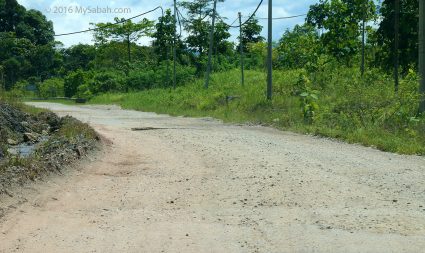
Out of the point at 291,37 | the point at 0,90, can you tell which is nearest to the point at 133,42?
the point at 291,37

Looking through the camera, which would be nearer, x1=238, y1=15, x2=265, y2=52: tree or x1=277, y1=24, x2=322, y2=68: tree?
x1=277, y1=24, x2=322, y2=68: tree

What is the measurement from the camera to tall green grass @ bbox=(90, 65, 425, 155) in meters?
13.6

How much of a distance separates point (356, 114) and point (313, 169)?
799 centimetres

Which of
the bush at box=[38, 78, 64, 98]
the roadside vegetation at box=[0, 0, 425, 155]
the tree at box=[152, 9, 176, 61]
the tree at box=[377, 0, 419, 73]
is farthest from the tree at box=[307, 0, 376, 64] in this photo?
the bush at box=[38, 78, 64, 98]

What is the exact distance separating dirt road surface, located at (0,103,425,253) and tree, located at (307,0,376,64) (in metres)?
17.3

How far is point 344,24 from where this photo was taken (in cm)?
2841

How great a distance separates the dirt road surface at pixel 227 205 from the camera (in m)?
5.18

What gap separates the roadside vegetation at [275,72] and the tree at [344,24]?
0.19ft

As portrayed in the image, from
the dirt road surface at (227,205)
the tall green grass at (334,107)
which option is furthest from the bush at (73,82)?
the dirt road surface at (227,205)

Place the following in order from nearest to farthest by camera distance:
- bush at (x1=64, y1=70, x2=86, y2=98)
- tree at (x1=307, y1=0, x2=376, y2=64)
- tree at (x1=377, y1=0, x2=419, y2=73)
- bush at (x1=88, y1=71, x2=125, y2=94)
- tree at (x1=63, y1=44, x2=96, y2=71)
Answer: tree at (x1=377, y1=0, x2=419, y2=73), tree at (x1=307, y1=0, x2=376, y2=64), bush at (x1=88, y1=71, x2=125, y2=94), bush at (x1=64, y1=70, x2=86, y2=98), tree at (x1=63, y1=44, x2=96, y2=71)

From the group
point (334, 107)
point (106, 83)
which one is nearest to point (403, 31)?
point (334, 107)

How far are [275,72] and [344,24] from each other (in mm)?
5542

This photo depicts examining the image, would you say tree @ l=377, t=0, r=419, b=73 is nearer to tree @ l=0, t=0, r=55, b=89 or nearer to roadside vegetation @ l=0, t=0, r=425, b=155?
roadside vegetation @ l=0, t=0, r=425, b=155

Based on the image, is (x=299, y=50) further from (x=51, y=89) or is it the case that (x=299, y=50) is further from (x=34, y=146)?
(x=51, y=89)
